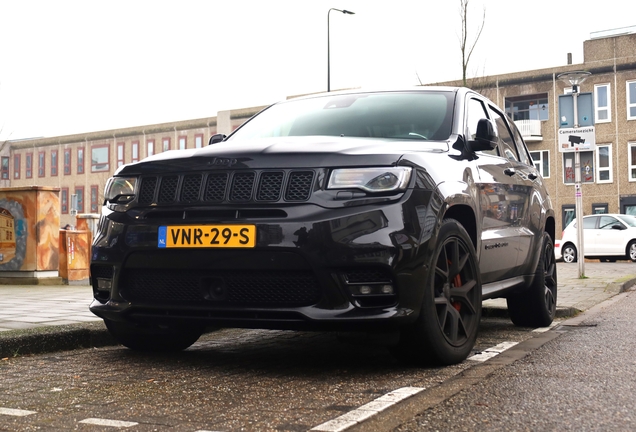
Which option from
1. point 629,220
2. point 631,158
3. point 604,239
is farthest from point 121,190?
point 631,158

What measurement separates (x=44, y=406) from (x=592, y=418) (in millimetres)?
2275

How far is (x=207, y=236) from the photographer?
4328mm

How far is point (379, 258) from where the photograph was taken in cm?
414

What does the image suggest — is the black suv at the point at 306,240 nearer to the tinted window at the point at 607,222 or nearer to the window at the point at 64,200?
the tinted window at the point at 607,222

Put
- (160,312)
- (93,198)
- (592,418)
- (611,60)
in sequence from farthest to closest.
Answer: (93,198) < (611,60) < (160,312) < (592,418)

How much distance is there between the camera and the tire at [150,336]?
16.9ft

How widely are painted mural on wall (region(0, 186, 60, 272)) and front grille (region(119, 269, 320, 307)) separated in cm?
999

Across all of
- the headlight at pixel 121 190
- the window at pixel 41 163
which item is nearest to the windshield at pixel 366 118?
the headlight at pixel 121 190

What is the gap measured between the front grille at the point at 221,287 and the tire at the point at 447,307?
0.62 metres

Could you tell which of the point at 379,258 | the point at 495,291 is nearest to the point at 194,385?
the point at 379,258

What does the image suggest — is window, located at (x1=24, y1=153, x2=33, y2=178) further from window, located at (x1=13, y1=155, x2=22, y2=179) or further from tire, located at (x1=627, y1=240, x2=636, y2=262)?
tire, located at (x1=627, y1=240, x2=636, y2=262)

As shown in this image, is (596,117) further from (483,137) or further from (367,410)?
(367,410)

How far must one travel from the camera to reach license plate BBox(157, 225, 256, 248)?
4.23m

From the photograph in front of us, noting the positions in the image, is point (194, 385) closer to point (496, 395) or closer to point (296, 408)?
point (296, 408)
